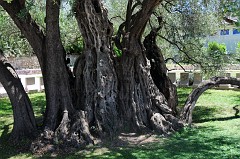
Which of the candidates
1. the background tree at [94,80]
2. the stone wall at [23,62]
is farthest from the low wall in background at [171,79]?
the background tree at [94,80]

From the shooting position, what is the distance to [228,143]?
23.8 feet

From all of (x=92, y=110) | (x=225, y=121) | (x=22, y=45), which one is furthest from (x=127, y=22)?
(x=22, y=45)

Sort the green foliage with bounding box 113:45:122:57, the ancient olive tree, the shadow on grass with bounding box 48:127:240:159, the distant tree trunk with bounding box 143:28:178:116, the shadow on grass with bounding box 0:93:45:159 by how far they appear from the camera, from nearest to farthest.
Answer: the shadow on grass with bounding box 48:127:240:159 → the shadow on grass with bounding box 0:93:45:159 → the ancient olive tree → the green foliage with bounding box 113:45:122:57 → the distant tree trunk with bounding box 143:28:178:116

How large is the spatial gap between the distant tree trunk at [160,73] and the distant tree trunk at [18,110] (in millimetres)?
3765

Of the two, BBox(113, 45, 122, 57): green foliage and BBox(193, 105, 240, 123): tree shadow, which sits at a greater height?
BBox(113, 45, 122, 57): green foliage

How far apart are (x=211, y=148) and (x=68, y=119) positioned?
10.4 ft

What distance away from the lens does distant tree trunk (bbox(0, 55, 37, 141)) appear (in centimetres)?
791

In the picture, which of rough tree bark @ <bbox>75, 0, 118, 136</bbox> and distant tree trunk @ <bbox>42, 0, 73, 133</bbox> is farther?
rough tree bark @ <bbox>75, 0, 118, 136</bbox>

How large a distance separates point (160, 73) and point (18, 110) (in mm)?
4157

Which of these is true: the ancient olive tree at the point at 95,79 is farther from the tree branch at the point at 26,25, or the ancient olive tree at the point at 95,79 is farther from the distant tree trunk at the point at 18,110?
the distant tree trunk at the point at 18,110

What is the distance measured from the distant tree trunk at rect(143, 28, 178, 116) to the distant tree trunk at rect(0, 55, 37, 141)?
377cm

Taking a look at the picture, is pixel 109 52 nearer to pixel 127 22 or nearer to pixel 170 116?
pixel 127 22

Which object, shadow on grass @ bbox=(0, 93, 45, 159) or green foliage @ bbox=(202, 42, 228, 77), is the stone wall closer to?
shadow on grass @ bbox=(0, 93, 45, 159)

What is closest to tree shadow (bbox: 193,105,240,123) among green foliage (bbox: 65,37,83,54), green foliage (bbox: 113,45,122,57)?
green foliage (bbox: 113,45,122,57)
